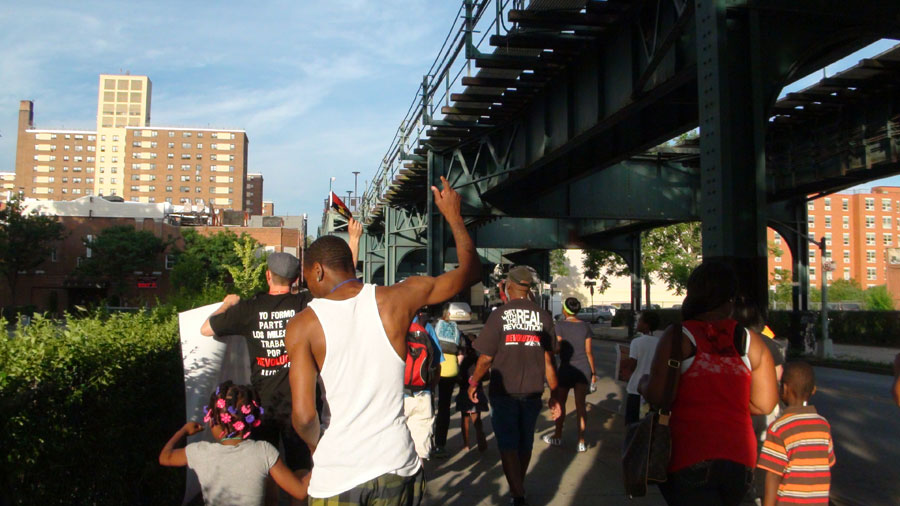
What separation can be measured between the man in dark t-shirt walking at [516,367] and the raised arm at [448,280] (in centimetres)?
287

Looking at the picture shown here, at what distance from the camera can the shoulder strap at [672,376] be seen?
130 inches

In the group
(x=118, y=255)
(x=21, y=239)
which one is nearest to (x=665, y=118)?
(x=118, y=255)

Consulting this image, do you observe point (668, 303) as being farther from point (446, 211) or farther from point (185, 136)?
point (185, 136)

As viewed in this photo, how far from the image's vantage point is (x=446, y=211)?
3.32 meters

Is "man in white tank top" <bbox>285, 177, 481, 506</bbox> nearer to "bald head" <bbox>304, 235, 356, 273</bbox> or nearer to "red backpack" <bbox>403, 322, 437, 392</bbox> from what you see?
"bald head" <bbox>304, 235, 356, 273</bbox>

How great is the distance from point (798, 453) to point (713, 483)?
102 centimetres

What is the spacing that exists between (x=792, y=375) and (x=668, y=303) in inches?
3556

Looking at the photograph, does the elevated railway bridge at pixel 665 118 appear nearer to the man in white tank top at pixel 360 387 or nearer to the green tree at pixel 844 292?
the man in white tank top at pixel 360 387

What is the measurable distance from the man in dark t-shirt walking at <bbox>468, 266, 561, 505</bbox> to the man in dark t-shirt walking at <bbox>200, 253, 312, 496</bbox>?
1956 millimetres

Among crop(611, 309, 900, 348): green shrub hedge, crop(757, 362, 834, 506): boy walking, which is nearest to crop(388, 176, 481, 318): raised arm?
crop(757, 362, 834, 506): boy walking

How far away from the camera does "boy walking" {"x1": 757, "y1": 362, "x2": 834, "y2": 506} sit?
3949 mm

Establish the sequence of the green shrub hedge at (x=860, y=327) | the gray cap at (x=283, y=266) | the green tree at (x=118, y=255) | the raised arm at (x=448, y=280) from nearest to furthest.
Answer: the raised arm at (x=448, y=280)
the gray cap at (x=283, y=266)
the green shrub hedge at (x=860, y=327)
the green tree at (x=118, y=255)

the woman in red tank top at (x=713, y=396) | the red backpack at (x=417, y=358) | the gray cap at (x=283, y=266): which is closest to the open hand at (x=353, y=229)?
the gray cap at (x=283, y=266)

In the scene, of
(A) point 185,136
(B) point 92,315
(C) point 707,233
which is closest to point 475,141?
(C) point 707,233
